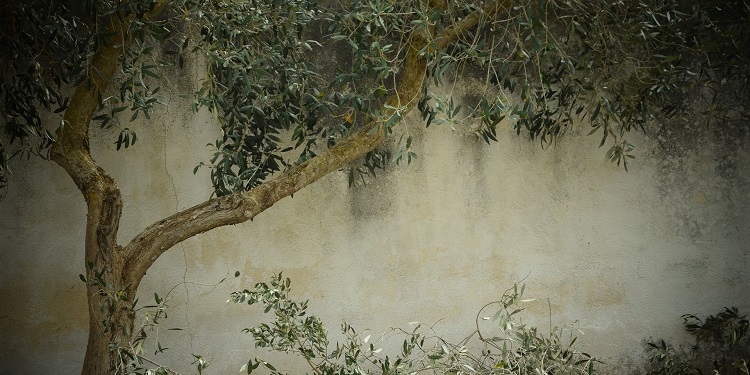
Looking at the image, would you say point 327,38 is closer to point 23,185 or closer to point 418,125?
point 418,125

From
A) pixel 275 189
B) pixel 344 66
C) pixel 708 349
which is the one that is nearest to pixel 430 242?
pixel 344 66

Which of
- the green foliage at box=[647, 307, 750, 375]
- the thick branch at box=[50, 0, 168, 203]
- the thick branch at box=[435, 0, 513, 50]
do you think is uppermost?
the thick branch at box=[50, 0, 168, 203]

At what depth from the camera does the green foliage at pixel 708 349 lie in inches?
241

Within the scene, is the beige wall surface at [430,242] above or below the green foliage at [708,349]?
above

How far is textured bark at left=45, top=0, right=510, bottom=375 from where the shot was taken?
4426 mm

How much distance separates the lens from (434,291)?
602 centimetres

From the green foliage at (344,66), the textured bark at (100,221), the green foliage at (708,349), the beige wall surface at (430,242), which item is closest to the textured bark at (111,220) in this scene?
the textured bark at (100,221)

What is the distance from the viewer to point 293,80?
491cm

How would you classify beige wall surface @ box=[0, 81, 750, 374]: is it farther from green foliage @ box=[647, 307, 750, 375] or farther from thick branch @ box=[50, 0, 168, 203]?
A: thick branch @ box=[50, 0, 168, 203]

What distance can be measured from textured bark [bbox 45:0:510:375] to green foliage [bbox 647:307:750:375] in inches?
111

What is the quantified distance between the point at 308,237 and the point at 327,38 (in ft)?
4.47

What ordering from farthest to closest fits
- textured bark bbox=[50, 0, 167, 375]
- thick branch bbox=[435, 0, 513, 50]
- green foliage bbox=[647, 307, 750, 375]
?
green foliage bbox=[647, 307, 750, 375] < thick branch bbox=[435, 0, 513, 50] < textured bark bbox=[50, 0, 167, 375]

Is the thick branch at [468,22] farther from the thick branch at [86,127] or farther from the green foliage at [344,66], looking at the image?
the thick branch at [86,127]

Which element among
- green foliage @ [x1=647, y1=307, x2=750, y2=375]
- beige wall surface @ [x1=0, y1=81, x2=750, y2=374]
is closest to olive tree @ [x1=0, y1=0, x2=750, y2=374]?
beige wall surface @ [x1=0, y1=81, x2=750, y2=374]
